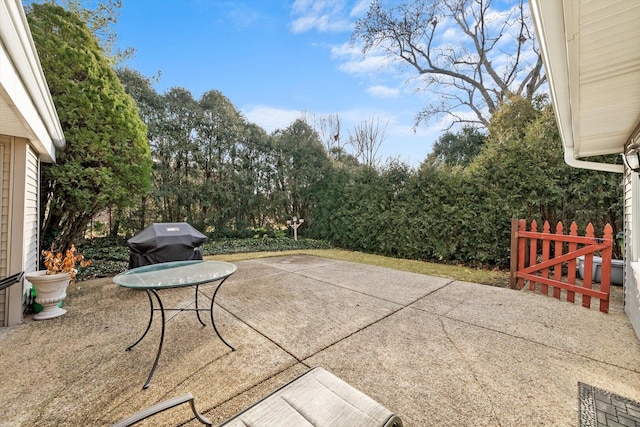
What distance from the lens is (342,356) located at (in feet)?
7.24

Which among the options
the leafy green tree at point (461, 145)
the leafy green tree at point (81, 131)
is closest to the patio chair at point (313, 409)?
the leafy green tree at point (81, 131)

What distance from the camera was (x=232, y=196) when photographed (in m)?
9.54

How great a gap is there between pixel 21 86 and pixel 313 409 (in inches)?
123

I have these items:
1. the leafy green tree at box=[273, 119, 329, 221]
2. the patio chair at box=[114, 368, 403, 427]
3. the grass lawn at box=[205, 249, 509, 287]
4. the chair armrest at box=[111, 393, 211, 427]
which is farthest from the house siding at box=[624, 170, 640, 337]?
the leafy green tree at box=[273, 119, 329, 221]

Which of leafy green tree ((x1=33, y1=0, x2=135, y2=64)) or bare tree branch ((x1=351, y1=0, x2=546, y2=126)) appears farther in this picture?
bare tree branch ((x1=351, y1=0, x2=546, y2=126))

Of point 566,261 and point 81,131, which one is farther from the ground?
point 81,131

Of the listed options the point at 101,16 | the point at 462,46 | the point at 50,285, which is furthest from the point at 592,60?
the point at 462,46

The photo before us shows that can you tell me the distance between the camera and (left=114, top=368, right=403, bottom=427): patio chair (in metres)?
1.13

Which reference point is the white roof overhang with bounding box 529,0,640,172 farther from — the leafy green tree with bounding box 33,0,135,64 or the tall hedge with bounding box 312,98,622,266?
the leafy green tree with bounding box 33,0,135,64

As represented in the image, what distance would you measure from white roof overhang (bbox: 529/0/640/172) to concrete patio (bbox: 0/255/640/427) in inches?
81.1

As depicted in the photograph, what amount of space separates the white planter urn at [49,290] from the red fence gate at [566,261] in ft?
20.1

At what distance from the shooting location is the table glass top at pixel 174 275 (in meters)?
2.04

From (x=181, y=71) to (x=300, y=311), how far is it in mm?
9154

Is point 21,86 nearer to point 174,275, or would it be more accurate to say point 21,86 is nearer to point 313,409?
point 174,275
